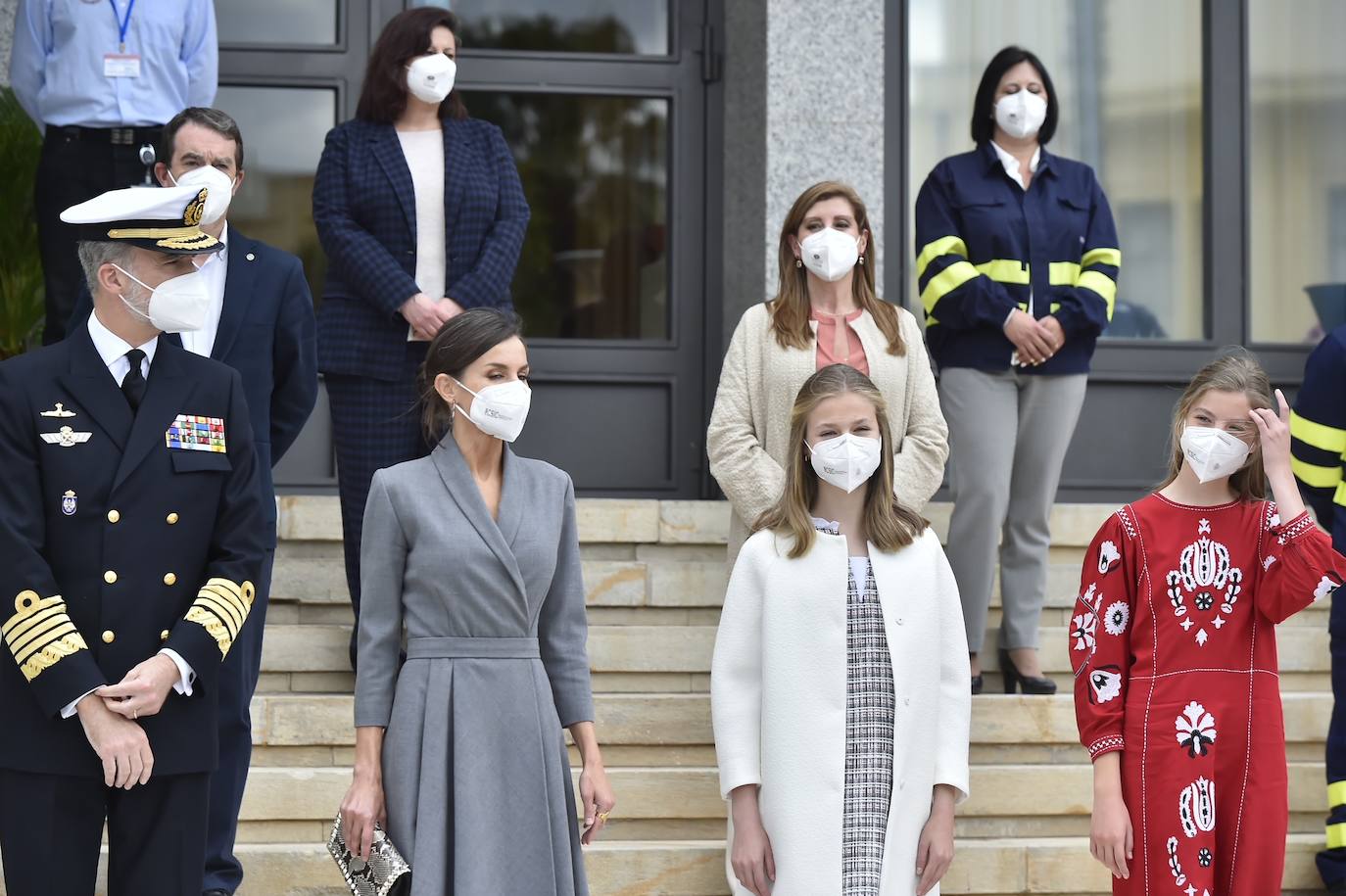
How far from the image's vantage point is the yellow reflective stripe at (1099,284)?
589cm

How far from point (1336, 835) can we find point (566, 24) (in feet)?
15.6

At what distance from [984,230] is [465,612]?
2.89 metres

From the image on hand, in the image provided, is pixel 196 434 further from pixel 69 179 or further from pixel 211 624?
pixel 69 179

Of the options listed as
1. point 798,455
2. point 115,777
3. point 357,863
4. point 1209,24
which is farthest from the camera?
point 1209,24

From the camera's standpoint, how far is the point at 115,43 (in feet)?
20.0

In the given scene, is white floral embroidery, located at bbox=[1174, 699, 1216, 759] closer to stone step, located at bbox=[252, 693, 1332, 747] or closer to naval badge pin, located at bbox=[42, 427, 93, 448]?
stone step, located at bbox=[252, 693, 1332, 747]

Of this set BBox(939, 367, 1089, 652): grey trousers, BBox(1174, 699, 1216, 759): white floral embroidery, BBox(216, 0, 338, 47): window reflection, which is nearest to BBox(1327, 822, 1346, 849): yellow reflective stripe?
BBox(939, 367, 1089, 652): grey trousers

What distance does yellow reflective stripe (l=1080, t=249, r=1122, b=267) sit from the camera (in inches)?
236

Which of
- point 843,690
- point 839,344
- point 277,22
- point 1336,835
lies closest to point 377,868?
point 843,690

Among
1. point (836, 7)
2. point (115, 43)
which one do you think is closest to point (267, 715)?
point (115, 43)

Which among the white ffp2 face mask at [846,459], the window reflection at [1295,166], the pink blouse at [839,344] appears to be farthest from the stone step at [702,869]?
the window reflection at [1295,166]

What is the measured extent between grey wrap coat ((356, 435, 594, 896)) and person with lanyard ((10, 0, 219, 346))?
2.74m

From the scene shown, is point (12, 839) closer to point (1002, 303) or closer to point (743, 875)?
point (743, 875)

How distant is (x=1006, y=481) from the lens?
18.9 ft
